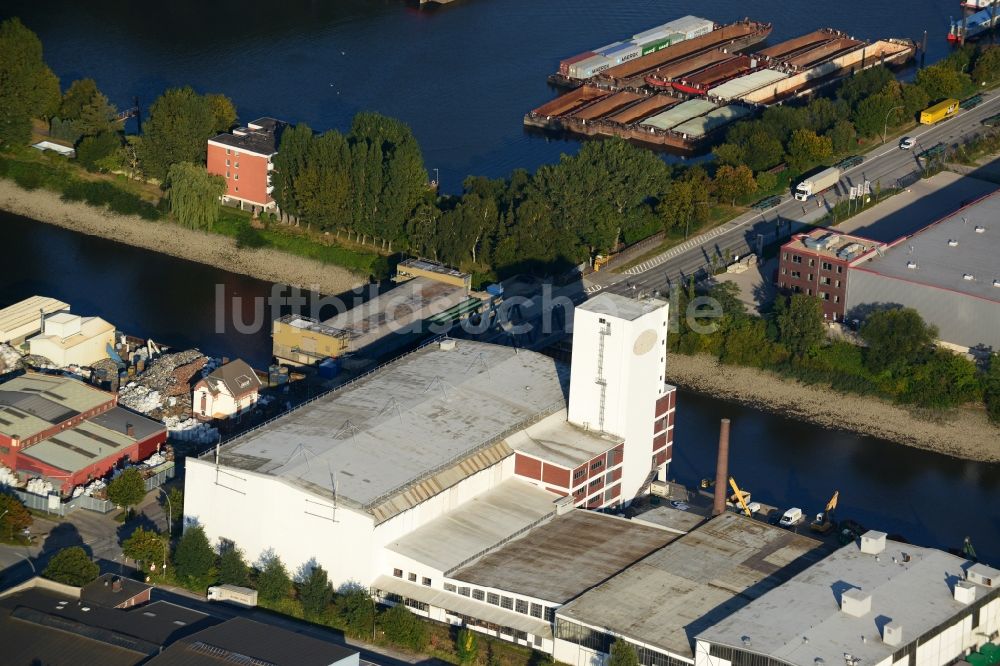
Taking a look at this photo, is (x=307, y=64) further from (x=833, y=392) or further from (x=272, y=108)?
(x=833, y=392)

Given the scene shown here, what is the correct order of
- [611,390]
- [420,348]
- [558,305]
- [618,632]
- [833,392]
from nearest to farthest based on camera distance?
1. [618,632]
2. [611,390]
3. [420,348]
4. [833,392]
5. [558,305]

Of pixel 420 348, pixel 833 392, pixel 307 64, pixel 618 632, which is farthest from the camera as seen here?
pixel 307 64

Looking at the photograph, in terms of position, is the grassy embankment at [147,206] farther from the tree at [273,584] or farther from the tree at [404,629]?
the tree at [404,629]

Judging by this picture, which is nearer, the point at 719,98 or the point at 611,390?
the point at 611,390

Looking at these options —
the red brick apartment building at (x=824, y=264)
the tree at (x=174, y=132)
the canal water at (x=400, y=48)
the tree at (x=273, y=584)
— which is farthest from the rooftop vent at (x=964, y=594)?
the tree at (x=174, y=132)

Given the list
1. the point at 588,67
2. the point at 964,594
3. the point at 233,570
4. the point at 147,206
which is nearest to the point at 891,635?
the point at 964,594

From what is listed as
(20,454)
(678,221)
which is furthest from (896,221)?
(20,454)

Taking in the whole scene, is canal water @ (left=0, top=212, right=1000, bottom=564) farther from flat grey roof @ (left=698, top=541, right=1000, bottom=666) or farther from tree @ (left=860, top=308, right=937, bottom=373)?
flat grey roof @ (left=698, top=541, right=1000, bottom=666)
